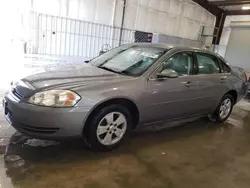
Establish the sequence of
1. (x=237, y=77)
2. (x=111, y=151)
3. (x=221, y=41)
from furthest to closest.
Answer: (x=221, y=41) → (x=237, y=77) → (x=111, y=151)

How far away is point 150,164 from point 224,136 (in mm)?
1711

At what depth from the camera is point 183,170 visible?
257cm

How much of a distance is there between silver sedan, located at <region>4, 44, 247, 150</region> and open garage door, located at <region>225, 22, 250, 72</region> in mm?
7524

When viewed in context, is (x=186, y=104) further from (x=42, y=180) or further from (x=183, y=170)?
(x=42, y=180)

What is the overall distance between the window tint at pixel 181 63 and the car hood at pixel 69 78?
72 cm

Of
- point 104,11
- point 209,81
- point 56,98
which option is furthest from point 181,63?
point 104,11

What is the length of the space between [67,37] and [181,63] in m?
5.07

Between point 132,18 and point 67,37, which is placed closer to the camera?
point 67,37

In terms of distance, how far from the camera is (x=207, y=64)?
3734 millimetres

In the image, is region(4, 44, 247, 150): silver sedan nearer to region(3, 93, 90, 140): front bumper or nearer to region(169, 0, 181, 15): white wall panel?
region(3, 93, 90, 140): front bumper

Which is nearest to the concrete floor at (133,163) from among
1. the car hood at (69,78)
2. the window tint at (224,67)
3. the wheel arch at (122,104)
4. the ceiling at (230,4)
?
the wheel arch at (122,104)

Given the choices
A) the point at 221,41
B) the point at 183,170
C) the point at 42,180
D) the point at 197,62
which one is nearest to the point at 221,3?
the point at 221,41

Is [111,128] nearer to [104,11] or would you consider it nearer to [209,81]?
[209,81]

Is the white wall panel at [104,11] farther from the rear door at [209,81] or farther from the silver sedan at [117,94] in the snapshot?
the rear door at [209,81]
